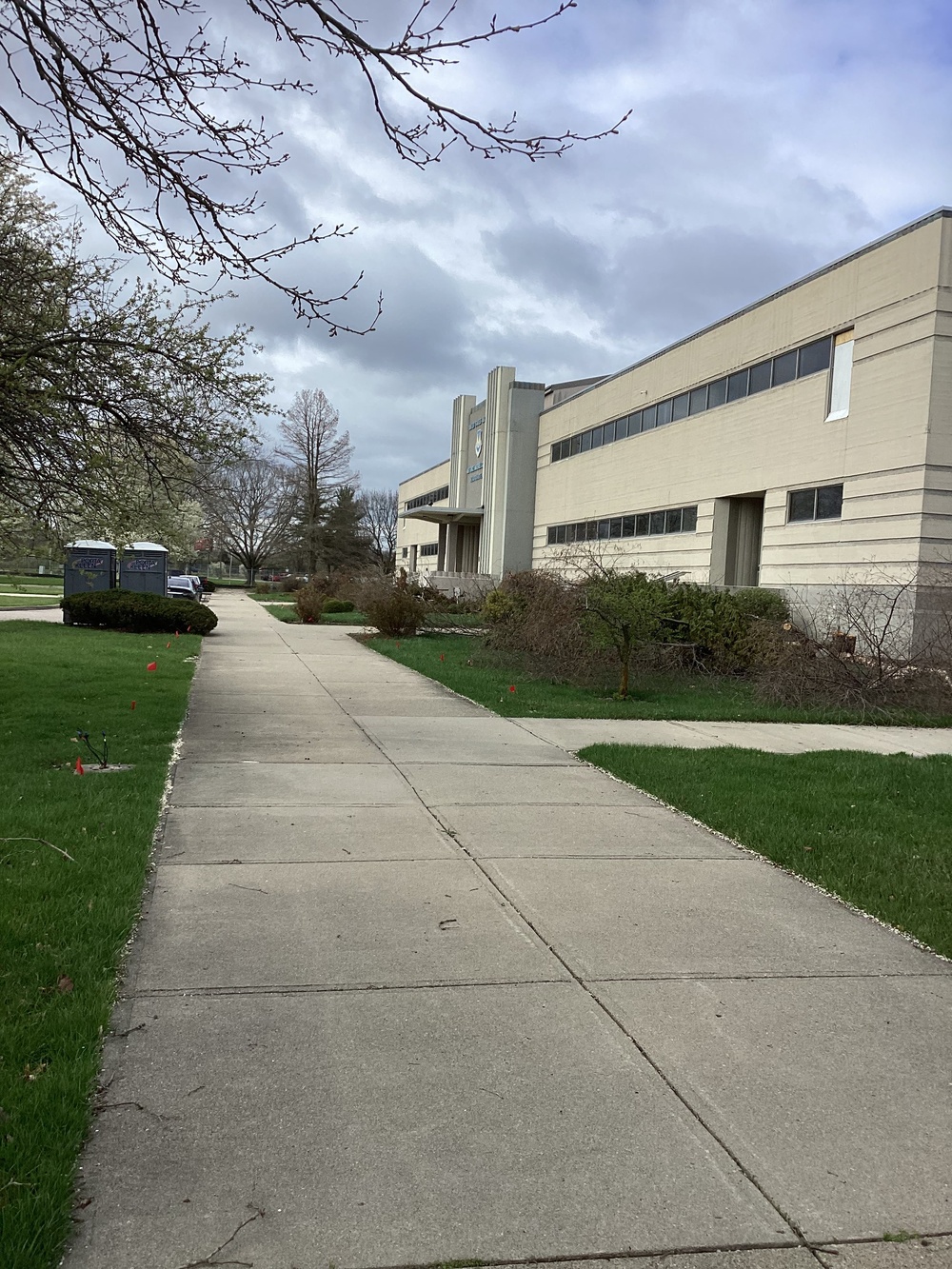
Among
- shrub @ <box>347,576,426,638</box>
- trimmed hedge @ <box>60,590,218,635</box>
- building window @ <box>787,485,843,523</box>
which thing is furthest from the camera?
shrub @ <box>347,576,426,638</box>

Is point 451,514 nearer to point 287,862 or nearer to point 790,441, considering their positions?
point 790,441

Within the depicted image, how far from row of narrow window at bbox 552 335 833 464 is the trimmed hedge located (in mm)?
14920

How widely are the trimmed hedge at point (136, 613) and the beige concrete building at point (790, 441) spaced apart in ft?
29.8

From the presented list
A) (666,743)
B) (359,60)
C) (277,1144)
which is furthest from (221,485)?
(277,1144)

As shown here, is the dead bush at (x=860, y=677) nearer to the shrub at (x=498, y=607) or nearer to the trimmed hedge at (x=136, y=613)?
the shrub at (x=498, y=607)

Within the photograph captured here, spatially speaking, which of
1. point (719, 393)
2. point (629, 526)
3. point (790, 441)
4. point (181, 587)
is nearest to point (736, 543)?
point (719, 393)

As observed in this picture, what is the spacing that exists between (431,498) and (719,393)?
38.7 m

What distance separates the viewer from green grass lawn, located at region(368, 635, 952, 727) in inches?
520

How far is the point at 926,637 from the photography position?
57.1 ft

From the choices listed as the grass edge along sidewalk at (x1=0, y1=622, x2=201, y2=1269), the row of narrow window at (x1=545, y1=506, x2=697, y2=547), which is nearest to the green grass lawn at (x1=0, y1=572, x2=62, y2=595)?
the row of narrow window at (x1=545, y1=506, x2=697, y2=547)

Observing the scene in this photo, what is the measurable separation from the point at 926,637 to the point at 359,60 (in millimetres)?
15353

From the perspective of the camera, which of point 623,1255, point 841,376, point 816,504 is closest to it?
point 623,1255

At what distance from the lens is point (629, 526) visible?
3288cm

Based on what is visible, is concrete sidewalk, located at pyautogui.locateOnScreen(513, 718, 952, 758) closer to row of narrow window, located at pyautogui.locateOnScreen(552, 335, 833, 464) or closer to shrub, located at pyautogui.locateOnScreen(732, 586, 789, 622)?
shrub, located at pyautogui.locateOnScreen(732, 586, 789, 622)
